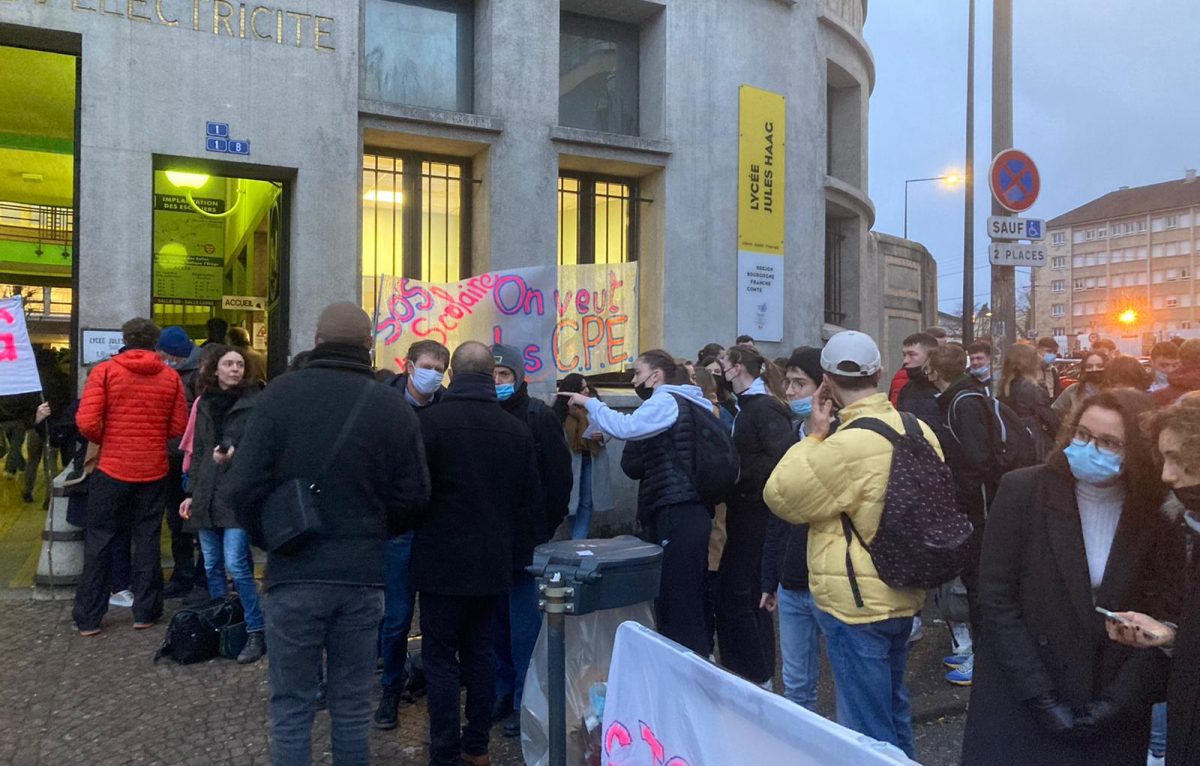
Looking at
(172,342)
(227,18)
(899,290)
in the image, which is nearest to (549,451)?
(172,342)

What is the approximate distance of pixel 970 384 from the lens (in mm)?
5488

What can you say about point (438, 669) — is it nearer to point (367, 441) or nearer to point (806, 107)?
point (367, 441)

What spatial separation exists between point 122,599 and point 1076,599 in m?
6.48

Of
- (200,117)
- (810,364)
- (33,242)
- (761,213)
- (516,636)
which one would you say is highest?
(200,117)

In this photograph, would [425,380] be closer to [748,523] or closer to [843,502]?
[748,523]

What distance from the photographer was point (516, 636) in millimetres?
5125

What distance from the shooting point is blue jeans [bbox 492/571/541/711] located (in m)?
5.03

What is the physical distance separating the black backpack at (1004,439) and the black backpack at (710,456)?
141cm

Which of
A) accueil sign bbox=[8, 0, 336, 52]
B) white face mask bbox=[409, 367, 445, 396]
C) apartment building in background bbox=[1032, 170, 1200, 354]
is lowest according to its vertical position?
white face mask bbox=[409, 367, 445, 396]

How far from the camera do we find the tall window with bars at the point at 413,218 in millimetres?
10578

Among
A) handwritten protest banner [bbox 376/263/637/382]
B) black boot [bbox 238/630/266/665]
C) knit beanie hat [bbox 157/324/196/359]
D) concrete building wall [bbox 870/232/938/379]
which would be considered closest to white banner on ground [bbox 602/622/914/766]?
black boot [bbox 238/630/266/665]

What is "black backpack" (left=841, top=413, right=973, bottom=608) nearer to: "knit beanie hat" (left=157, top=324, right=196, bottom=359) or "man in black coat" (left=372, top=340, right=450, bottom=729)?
"man in black coat" (left=372, top=340, right=450, bottom=729)

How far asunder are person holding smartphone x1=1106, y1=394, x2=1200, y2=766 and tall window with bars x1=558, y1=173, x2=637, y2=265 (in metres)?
9.17

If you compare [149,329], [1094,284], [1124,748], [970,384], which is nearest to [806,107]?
[970,384]
